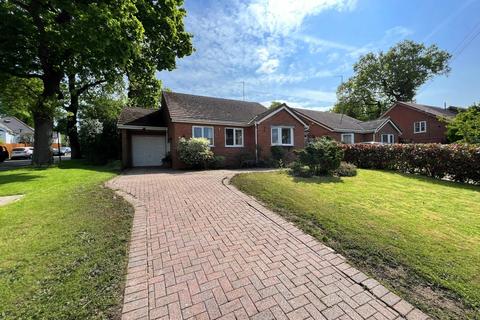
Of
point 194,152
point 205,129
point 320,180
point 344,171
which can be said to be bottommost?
point 320,180

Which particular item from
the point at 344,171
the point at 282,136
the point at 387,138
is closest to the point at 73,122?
the point at 282,136

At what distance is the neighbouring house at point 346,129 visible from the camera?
84.5 feet

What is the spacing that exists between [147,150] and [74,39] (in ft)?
28.9

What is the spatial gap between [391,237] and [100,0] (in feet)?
48.6

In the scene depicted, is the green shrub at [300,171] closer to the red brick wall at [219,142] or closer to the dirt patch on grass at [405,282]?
the red brick wall at [219,142]

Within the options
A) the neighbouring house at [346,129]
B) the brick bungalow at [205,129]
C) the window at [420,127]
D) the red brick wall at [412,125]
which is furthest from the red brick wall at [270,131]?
the window at [420,127]

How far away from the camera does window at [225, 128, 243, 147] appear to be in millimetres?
17578

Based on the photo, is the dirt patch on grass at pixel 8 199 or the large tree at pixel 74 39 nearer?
the dirt patch on grass at pixel 8 199

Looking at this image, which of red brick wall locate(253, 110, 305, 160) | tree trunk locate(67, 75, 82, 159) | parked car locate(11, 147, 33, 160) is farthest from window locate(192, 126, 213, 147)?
parked car locate(11, 147, 33, 160)

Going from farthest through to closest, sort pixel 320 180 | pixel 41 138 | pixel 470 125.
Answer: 1. pixel 41 138
2. pixel 470 125
3. pixel 320 180

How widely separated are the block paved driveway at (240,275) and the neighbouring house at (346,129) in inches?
866

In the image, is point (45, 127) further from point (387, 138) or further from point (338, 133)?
point (387, 138)

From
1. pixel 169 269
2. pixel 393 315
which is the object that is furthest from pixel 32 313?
pixel 393 315

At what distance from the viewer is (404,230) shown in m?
4.66
